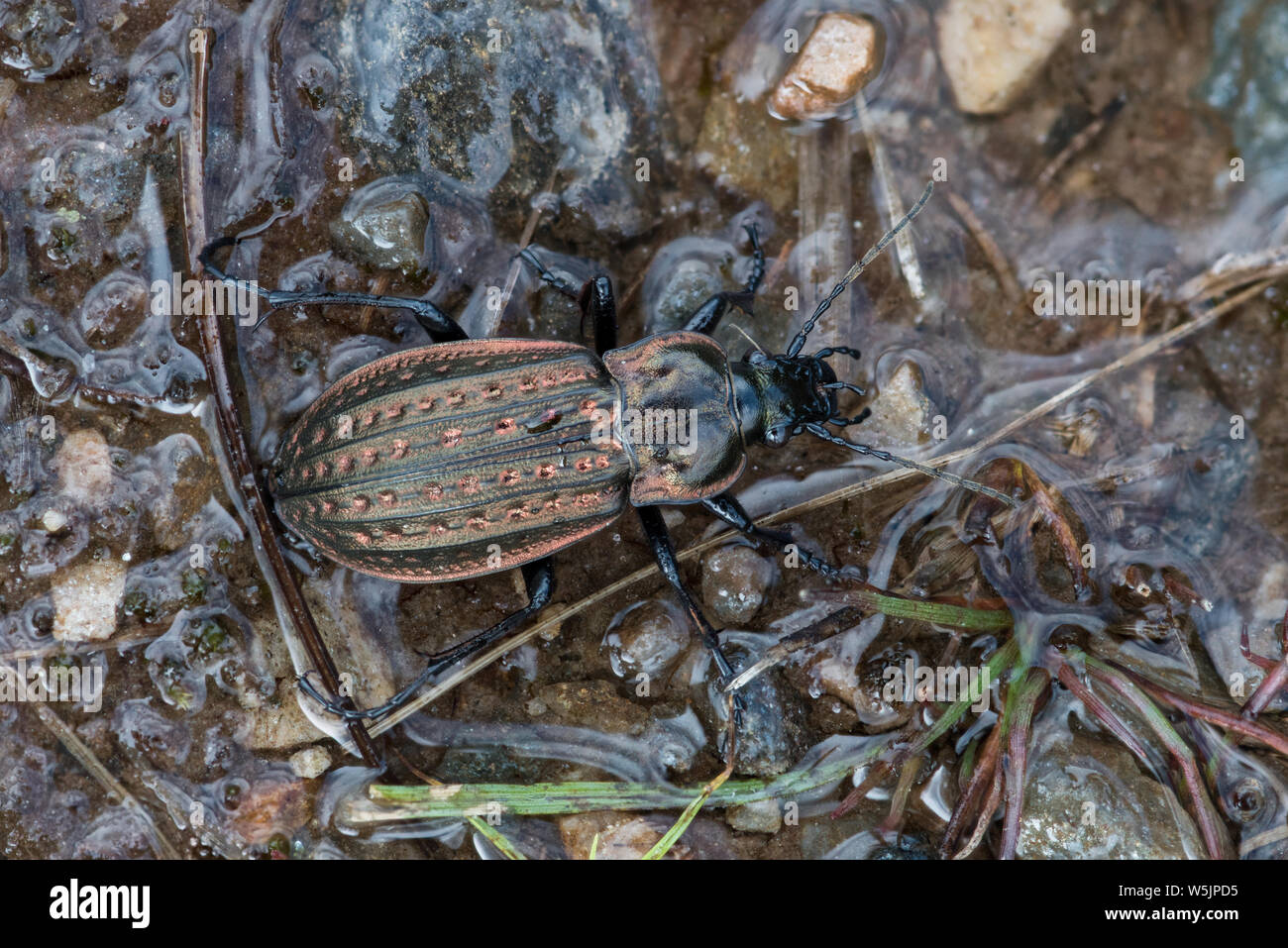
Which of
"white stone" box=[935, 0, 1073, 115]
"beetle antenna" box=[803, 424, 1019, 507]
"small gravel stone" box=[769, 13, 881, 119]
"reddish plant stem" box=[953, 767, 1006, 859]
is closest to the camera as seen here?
"reddish plant stem" box=[953, 767, 1006, 859]

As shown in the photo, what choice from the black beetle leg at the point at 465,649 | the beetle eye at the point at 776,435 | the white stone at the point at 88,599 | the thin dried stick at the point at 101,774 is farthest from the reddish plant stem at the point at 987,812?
the white stone at the point at 88,599

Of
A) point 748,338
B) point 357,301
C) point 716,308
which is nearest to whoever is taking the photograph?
point 357,301

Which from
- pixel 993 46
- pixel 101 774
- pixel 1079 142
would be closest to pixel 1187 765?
pixel 1079 142

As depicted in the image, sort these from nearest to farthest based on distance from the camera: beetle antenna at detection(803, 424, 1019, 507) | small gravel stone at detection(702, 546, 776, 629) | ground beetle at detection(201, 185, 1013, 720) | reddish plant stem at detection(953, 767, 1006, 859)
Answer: ground beetle at detection(201, 185, 1013, 720) → reddish plant stem at detection(953, 767, 1006, 859) → beetle antenna at detection(803, 424, 1019, 507) → small gravel stone at detection(702, 546, 776, 629)

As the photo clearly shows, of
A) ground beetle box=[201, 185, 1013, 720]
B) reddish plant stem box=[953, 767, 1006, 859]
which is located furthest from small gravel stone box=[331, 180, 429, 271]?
reddish plant stem box=[953, 767, 1006, 859]

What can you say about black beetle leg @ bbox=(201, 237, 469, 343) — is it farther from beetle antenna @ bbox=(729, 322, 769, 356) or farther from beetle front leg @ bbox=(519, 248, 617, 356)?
beetle antenna @ bbox=(729, 322, 769, 356)

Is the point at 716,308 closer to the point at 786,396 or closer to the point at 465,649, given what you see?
the point at 786,396

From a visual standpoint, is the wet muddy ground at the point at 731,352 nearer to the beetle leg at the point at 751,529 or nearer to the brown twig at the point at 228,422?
the brown twig at the point at 228,422
